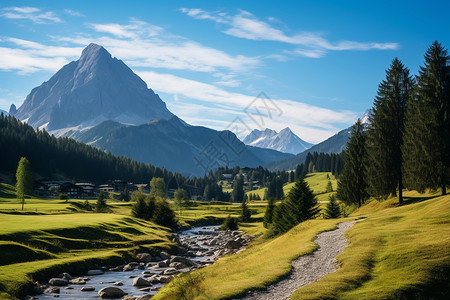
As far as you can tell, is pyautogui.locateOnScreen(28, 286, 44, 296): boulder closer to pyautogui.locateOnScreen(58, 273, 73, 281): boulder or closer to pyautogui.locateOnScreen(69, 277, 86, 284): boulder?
pyautogui.locateOnScreen(69, 277, 86, 284): boulder

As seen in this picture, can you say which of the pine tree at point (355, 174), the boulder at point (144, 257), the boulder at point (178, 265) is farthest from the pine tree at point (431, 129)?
the boulder at point (144, 257)

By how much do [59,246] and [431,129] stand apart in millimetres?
53117

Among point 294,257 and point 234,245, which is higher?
point 294,257

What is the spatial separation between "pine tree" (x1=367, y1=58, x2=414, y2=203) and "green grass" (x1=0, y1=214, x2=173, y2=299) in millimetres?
38700

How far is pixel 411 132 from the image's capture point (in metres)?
52.6

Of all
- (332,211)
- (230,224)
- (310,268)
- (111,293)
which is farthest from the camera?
(230,224)

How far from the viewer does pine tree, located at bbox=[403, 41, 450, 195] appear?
4816 cm

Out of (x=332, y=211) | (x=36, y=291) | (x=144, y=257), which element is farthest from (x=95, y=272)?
(x=332, y=211)

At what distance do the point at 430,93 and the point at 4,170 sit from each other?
196 meters

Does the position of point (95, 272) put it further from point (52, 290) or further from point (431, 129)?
point (431, 129)

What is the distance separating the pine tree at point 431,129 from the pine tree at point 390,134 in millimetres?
5120

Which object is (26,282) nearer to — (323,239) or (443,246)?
(323,239)

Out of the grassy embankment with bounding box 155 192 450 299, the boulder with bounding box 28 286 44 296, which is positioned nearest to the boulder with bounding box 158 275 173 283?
the grassy embankment with bounding box 155 192 450 299

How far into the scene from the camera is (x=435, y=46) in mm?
51250
